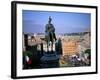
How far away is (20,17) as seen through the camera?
185cm

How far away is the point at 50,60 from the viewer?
1957 mm

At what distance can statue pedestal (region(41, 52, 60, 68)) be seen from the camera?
1.93 meters

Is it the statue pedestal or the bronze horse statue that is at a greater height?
the bronze horse statue

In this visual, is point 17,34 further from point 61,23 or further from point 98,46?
point 98,46

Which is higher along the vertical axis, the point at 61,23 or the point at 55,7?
the point at 55,7

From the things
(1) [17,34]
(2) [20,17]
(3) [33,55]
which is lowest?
(3) [33,55]

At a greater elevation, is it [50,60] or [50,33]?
[50,33]

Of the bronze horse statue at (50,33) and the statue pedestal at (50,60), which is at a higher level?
the bronze horse statue at (50,33)

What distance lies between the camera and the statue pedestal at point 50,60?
1933 millimetres
